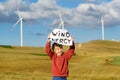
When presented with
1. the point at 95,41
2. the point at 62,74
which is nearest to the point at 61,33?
the point at 62,74

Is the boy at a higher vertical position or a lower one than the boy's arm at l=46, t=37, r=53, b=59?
lower

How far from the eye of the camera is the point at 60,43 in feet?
48.0

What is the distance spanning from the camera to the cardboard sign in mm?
14784

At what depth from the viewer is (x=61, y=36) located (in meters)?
14.8

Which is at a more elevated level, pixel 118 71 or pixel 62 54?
pixel 62 54

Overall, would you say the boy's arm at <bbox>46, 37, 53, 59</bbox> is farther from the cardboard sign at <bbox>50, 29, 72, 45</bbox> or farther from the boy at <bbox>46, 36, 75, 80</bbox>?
the cardboard sign at <bbox>50, 29, 72, 45</bbox>

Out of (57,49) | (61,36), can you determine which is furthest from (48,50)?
(61,36)

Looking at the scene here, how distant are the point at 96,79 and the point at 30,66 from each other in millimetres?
19370

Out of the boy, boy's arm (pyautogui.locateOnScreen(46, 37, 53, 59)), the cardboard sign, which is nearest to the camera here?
the boy

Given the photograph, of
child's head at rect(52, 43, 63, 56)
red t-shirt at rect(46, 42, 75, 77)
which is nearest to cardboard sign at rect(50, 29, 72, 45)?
child's head at rect(52, 43, 63, 56)

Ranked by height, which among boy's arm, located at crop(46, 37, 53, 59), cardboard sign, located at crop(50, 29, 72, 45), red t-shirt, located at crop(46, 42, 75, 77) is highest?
cardboard sign, located at crop(50, 29, 72, 45)

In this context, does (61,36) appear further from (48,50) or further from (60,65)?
(60,65)

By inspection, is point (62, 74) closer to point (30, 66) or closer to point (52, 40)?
point (52, 40)

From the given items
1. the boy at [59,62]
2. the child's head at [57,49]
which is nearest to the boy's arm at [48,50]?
the boy at [59,62]
